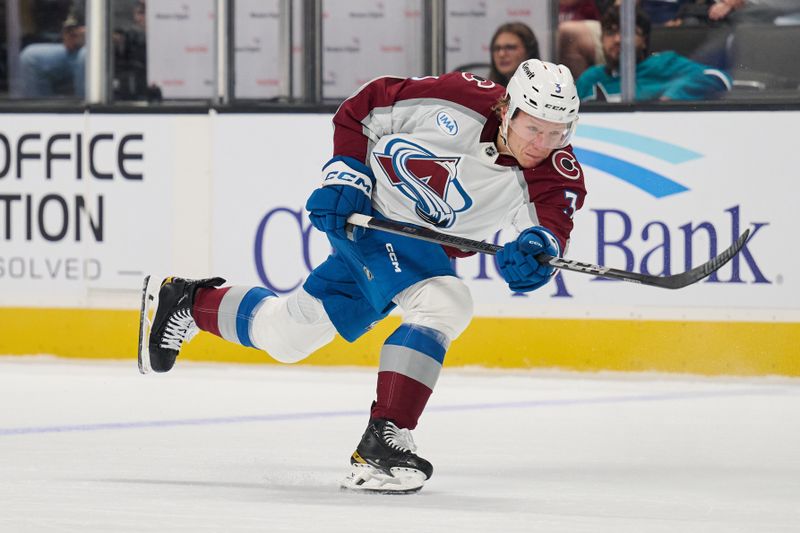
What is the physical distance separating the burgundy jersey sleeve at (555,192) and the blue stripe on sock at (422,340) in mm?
345

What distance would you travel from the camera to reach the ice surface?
9.96ft

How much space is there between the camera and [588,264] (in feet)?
11.2

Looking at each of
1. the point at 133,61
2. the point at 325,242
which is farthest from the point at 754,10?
the point at 133,61

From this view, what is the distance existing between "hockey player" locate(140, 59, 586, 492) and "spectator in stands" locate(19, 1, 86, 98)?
2455 mm

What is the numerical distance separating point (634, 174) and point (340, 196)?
2.19m

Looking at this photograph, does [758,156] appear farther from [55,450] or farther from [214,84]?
[55,450]

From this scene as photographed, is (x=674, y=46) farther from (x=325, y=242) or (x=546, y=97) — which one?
(x=546, y=97)

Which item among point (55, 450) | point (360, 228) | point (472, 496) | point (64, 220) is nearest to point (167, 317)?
point (55, 450)

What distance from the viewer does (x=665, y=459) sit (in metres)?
3.93

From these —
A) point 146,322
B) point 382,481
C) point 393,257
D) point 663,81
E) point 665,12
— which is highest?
point 665,12

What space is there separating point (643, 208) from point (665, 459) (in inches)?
68.1

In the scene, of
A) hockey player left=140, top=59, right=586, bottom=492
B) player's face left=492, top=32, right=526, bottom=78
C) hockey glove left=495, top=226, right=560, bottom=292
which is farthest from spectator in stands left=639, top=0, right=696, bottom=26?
hockey glove left=495, top=226, right=560, bottom=292

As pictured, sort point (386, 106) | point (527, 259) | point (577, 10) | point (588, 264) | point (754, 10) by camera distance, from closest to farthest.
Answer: point (527, 259)
point (588, 264)
point (386, 106)
point (754, 10)
point (577, 10)

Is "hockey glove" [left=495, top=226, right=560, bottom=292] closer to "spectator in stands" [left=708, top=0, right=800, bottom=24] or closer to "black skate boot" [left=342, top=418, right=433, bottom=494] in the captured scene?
"black skate boot" [left=342, top=418, right=433, bottom=494]
